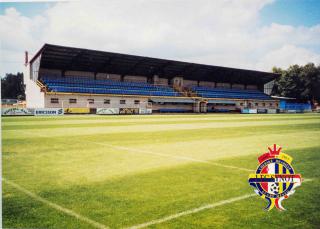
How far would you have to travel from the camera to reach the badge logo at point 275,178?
13.4 feet

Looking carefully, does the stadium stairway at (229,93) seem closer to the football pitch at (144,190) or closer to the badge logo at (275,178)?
the football pitch at (144,190)

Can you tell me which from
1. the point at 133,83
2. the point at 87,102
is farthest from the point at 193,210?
the point at 133,83

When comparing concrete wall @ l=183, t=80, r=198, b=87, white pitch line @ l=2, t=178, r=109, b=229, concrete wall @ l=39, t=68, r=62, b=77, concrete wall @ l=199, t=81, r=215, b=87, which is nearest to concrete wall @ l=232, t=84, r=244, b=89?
concrete wall @ l=199, t=81, r=215, b=87

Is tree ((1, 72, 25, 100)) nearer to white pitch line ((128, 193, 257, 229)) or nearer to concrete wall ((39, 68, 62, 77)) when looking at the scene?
concrete wall ((39, 68, 62, 77))

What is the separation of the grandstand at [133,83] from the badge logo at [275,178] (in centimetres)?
3168

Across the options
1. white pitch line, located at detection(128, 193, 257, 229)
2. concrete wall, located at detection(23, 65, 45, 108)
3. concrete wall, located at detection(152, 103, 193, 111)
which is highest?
concrete wall, located at detection(23, 65, 45, 108)

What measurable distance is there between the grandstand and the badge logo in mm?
31684

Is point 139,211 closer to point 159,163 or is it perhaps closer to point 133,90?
point 159,163

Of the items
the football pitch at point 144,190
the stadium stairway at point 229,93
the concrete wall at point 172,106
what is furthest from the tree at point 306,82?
the stadium stairway at point 229,93

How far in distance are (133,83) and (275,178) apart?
4016 cm

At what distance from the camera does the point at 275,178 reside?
4.11 meters

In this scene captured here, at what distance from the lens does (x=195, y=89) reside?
48594 millimetres

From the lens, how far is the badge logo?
13.4 ft

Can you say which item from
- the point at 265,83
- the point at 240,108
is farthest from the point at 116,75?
the point at 265,83
